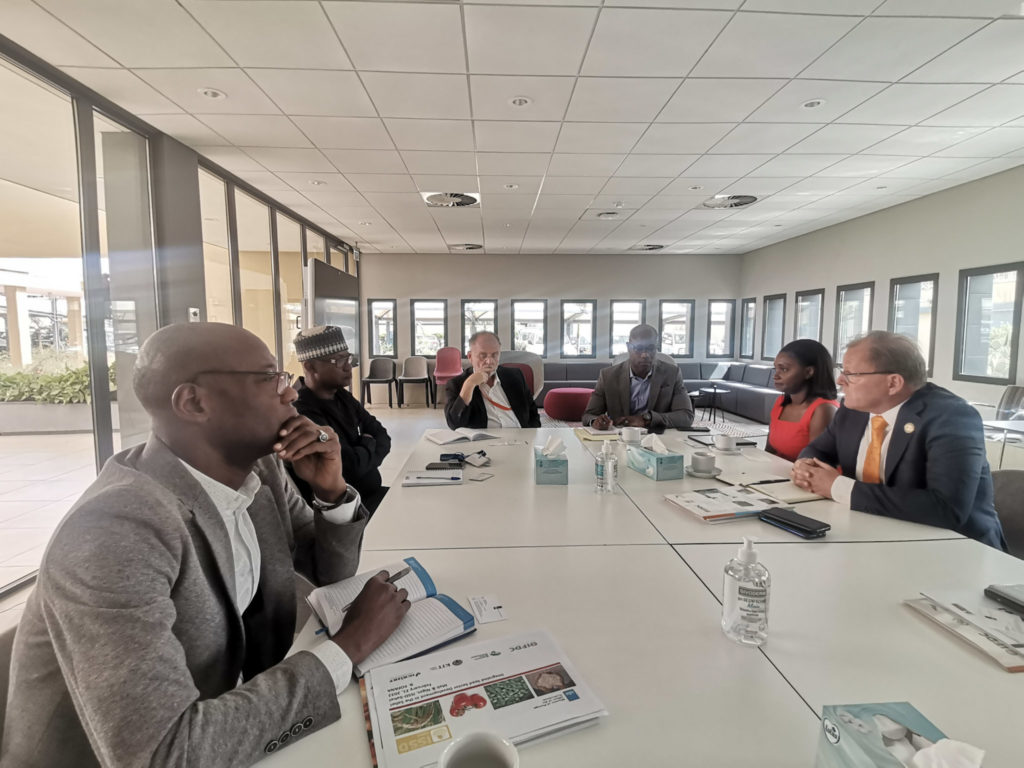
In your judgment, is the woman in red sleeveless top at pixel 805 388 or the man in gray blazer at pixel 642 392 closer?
the woman in red sleeveless top at pixel 805 388

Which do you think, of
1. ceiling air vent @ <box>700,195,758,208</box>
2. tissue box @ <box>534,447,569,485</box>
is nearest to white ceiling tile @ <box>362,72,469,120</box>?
tissue box @ <box>534,447,569,485</box>

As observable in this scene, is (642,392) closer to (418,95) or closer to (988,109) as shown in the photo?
(418,95)

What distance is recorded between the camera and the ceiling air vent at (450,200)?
5877mm

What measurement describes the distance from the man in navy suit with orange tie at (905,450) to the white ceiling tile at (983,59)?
2.35 metres

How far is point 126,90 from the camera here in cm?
325

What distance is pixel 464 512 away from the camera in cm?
169

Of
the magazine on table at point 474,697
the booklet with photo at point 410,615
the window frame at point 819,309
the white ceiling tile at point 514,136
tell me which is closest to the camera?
the magazine on table at point 474,697

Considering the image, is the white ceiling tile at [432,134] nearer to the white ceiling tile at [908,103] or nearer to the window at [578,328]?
the white ceiling tile at [908,103]

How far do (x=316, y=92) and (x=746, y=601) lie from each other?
3.86 metres

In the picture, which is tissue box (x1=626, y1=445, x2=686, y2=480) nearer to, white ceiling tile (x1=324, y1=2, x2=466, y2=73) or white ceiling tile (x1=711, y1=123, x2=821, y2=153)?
white ceiling tile (x1=324, y1=2, x2=466, y2=73)

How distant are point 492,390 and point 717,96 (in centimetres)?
264

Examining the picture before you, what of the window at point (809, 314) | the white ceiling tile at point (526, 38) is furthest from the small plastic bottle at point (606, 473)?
the window at point (809, 314)

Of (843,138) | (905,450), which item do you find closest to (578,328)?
(843,138)

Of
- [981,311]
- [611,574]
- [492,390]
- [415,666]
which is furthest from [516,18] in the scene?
[981,311]
